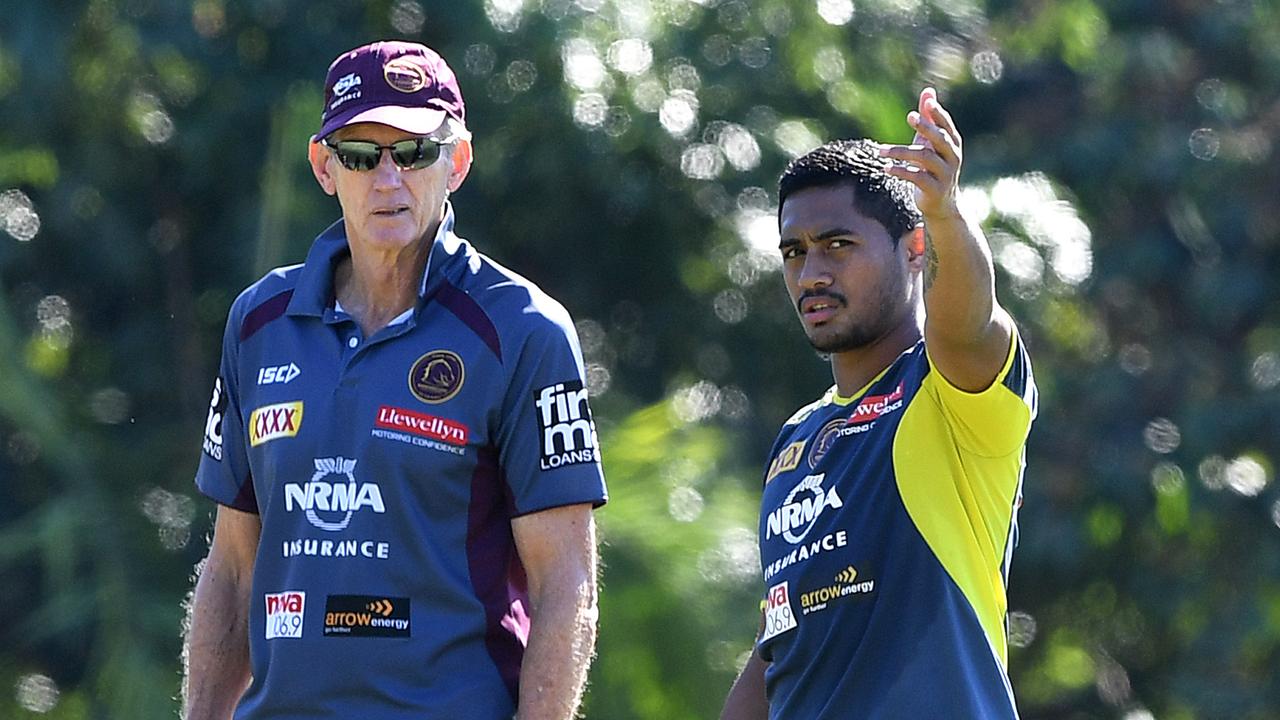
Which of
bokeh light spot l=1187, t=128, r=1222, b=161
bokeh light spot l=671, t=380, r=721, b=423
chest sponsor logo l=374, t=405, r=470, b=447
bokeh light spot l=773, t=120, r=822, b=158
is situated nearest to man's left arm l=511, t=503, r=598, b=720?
chest sponsor logo l=374, t=405, r=470, b=447

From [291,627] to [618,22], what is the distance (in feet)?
21.9

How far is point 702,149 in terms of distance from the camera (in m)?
10.7

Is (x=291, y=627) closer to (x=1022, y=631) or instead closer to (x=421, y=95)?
(x=421, y=95)

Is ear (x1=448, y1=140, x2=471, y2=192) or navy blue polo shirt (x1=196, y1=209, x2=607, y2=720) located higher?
ear (x1=448, y1=140, x2=471, y2=192)

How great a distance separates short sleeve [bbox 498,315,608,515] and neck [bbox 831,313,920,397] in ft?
1.57

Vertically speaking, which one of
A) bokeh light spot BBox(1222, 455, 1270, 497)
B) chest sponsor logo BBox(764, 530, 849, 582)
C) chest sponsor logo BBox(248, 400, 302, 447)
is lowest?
chest sponsor logo BBox(764, 530, 849, 582)

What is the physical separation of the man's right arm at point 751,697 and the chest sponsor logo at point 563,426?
0.62m

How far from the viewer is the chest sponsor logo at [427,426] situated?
12.4 ft

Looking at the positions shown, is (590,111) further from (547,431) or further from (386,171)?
(547,431)

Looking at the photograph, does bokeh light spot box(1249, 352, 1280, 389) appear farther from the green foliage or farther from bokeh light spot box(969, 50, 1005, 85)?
bokeh light spot box(969, 50, 1005, 85)

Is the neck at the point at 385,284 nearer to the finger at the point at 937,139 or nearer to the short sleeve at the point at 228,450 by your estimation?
the short sleeve at the point at 228,450

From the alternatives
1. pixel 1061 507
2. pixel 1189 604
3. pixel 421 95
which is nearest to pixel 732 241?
pixel 1061 507

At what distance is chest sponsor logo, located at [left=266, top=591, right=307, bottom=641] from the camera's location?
3.79 metres

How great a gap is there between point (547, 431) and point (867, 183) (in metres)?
0.75
